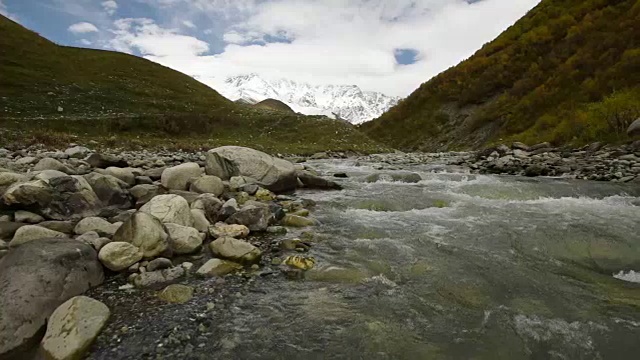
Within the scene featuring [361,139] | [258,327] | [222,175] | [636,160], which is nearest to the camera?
[258,327]

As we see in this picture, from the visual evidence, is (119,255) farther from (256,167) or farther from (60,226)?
(256,167)

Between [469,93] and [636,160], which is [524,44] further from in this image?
[636,160]

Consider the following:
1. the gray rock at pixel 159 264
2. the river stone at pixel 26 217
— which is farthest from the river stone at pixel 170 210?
the river stone at pixel 26 217

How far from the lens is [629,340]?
13.9 feet

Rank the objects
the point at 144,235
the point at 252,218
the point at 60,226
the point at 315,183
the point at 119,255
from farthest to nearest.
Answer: the point at 315,183
the point at 252,218
the point at 60,226
the point at 144,235
the point at 119,255

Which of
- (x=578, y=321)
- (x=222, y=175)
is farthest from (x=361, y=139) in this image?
(x=578, y=321)

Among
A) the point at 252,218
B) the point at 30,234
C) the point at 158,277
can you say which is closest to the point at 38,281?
the point at 158,277

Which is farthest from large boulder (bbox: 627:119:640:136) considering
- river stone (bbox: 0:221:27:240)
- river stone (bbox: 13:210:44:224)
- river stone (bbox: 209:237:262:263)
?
river stone (bbox: 0:221:27:240)

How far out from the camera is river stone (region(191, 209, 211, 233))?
7562 millimetres

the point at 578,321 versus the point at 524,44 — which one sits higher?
the point at 524,44

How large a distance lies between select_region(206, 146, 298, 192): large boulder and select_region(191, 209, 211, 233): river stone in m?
4.76

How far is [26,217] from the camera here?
7.27m

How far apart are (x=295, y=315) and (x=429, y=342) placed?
1.64 metres

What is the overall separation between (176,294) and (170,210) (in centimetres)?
258
